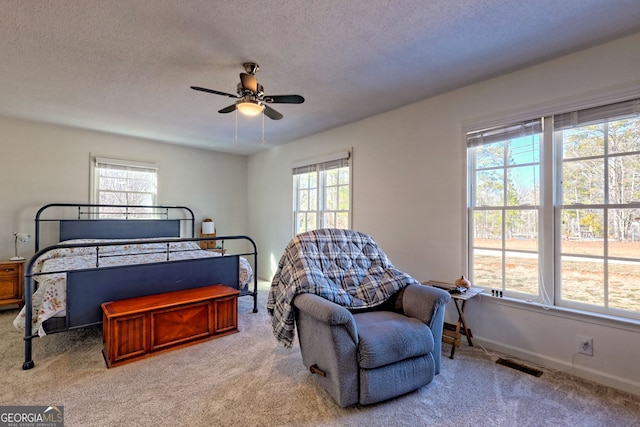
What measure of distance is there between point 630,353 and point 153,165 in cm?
606

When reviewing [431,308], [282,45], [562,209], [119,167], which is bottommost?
[431,308]

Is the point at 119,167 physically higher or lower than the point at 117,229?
higher

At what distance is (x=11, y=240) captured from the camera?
154 inches

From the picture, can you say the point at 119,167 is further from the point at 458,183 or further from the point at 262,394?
the point at 458,183

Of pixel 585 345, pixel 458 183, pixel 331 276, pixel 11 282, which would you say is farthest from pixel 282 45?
pixel 11 282

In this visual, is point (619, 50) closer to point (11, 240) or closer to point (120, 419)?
point (120, 419)

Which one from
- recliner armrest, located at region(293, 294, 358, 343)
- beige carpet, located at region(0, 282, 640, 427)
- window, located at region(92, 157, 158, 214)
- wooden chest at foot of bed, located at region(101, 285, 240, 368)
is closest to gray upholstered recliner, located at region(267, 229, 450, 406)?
recliner armrest, located at region(293, 294, 358, 343)

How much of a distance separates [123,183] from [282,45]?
391 centimetres

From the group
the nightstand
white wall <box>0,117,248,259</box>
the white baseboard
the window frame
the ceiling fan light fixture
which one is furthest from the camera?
the window frame

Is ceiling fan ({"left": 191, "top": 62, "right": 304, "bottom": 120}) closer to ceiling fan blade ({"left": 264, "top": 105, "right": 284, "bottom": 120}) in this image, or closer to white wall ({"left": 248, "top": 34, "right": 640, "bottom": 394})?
ceiling fan blade ({"left": 264, "top": 105, "right": 284, "bottom": 120})

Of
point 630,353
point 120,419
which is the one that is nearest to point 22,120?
A: point 120,419

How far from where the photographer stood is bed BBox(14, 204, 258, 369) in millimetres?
2443

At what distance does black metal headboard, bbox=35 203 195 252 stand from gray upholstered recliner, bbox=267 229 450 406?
133 inches

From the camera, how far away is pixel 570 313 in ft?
7.68
